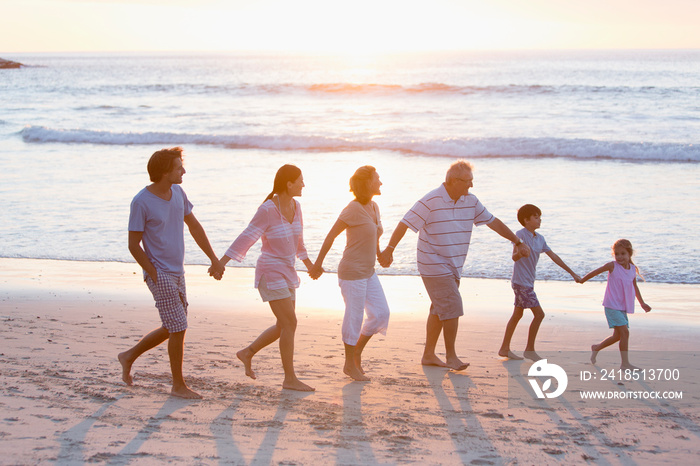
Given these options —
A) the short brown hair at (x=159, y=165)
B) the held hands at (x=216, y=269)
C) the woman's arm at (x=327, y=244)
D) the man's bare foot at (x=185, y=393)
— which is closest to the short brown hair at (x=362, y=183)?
the woman's arm at (x=327, y=244)

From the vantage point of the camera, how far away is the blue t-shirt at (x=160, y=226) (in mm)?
4383

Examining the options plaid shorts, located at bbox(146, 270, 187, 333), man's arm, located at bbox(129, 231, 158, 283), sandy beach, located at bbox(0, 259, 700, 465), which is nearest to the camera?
sandy beach, located at bbox(0, 259, 700, 465)

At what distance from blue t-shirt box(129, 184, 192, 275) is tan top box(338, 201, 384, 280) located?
1215 millimetres

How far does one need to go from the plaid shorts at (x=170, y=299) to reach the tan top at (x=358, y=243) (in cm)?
120

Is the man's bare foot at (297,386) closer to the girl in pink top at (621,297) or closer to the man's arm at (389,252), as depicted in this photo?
the man's arm at (389,252)

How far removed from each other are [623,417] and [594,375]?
1012 mm

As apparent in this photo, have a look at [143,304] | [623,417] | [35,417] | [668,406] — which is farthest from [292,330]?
[143,304]

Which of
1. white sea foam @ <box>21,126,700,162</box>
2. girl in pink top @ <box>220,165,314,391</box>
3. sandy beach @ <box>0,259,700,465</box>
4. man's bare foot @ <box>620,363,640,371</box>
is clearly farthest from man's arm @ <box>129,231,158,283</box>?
white sea foam @ <box>21,126,700,162</box>

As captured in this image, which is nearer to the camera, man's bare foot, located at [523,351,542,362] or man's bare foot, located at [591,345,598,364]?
man's bare foot, located at [591,345,598,364]

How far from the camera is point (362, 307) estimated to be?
516 centimetres

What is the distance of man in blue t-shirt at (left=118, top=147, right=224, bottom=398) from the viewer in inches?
173

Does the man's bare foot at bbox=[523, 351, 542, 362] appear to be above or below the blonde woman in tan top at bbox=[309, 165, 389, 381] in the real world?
below

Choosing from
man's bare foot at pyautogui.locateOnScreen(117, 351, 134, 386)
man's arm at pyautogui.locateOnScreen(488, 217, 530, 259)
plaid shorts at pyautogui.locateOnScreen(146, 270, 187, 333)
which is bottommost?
man's bare foot at pyautogui.locateOnScreen(117, 351, 134, 386)

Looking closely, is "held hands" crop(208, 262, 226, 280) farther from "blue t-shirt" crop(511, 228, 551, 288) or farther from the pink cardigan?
"blue t-shirt" crop(511, 228, 551, 288)
